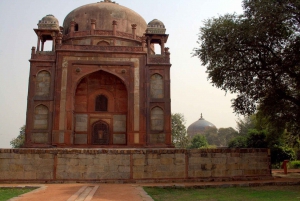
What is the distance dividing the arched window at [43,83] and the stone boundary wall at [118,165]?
7880 millimetres

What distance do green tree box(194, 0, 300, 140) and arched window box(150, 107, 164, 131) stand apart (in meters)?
6.13

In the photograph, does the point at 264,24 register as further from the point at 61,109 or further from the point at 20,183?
the point at 61,109

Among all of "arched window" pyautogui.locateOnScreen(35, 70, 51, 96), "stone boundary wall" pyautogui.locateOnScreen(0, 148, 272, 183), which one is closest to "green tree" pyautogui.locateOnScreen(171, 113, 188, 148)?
"arched window" pyautogui.locateOnScreen(35, 70, 51, 96)

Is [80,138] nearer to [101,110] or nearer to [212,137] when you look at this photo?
[101,110]

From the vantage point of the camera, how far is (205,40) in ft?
46.5

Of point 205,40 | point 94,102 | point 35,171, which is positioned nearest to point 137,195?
point 35,171

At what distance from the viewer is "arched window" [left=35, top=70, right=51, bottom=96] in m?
19.5

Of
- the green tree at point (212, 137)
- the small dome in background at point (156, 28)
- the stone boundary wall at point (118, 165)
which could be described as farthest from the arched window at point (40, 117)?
the green tree at point (212, 137)

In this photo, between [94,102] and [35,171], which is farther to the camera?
[94,102]

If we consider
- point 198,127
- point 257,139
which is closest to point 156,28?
point 257,139

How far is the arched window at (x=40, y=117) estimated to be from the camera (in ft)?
62.4

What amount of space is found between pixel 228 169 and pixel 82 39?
1510cm

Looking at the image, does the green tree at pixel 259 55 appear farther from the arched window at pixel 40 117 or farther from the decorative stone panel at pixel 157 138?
the arched window at pixel 40 117

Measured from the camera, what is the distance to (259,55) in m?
13.0
